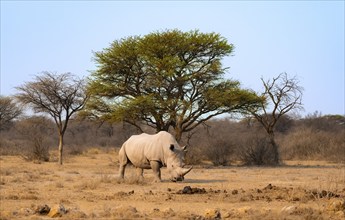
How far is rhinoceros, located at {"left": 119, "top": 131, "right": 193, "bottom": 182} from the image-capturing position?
1850 cm

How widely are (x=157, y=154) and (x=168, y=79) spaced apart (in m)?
9.93

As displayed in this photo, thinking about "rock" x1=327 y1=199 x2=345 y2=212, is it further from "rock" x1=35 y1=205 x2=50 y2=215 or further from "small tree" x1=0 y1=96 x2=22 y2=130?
"small tree" x1=0 y1=96 x2=22 y2=130

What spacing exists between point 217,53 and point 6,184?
16.0 meters

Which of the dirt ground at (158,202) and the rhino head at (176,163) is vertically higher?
the rhino head at (176,163)

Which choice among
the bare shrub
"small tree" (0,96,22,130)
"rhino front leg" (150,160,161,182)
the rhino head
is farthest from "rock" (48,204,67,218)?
"small tree" (0,96,22,130)

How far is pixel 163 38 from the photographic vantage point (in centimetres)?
2903

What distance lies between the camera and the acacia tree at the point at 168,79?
28.1m

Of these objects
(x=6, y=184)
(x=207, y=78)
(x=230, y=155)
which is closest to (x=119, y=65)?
(x=207, y=78)

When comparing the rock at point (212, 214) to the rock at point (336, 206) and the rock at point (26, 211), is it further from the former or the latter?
the rock at point (26, 211)

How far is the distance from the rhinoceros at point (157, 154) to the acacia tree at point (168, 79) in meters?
7.80

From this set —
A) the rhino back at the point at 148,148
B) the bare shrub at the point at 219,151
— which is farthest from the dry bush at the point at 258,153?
the rhino back at the point at 148,148

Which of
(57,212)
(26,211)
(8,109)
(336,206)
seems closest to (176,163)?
(336,206)

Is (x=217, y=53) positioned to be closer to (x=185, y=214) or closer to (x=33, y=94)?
(x=33, y=94)

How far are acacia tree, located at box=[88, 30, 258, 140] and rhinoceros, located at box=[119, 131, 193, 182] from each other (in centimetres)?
780
